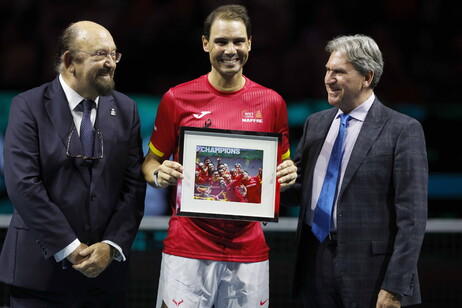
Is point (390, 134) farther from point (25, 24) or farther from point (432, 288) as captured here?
point (25, 24)

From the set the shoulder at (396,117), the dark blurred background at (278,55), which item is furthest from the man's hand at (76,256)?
the dark blurred background at (278,55)

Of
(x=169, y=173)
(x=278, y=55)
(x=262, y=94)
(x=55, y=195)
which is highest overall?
(x=278, y=55)

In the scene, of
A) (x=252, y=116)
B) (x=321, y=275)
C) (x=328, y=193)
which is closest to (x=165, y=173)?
(x=252, y=116)

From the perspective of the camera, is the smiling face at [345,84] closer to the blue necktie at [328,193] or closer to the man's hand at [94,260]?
the blue necktie at [328,193]

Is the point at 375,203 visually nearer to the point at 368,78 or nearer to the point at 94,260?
the point at 368,78

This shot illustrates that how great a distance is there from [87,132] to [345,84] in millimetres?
1121

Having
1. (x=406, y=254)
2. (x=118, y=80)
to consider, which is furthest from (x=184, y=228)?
(x=118, y=80)

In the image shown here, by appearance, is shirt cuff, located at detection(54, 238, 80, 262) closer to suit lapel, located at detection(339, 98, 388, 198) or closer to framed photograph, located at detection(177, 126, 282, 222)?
framed photograph, located at detection(177, 126, 282, 222)

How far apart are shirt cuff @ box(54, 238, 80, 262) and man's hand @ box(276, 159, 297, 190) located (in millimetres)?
883

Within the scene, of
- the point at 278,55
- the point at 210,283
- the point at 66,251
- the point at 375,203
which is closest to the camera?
the point at 66,251

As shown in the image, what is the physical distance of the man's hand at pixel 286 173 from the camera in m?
3.21

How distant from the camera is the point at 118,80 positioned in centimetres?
581

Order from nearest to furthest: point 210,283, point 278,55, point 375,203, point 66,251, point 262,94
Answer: point 66,251 < point 375,203 < point 210,283 < point 262,94 < point 278,55

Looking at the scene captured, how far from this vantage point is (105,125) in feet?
10.7
